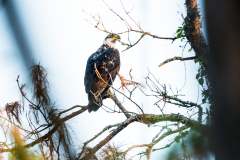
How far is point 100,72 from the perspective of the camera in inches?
313

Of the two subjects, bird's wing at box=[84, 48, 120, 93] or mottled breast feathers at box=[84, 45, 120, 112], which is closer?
mottled breast feathers at box=[84, 45, 120, 112]

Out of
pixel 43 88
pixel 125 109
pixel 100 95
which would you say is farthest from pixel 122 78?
pixel 43 88

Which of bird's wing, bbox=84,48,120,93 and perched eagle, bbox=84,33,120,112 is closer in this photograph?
perched eagle, bbox=84,33,120,112

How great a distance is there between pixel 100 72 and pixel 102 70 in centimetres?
7

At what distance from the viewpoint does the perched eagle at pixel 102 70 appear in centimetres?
704

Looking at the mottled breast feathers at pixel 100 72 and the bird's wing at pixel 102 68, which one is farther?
the bird's wing at pixel 102 68

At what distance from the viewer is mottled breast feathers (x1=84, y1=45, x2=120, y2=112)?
7059 millimetres

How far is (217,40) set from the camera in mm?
696

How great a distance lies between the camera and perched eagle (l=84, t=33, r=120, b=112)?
7035 millimetres

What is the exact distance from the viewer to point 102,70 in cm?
800

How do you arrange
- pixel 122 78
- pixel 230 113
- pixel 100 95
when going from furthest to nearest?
1. pixel 100 95
2. pixel 122 78
3. pixel 230 113

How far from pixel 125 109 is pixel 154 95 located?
44.2 inches

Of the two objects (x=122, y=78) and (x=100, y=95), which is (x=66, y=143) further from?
(x=100, y=95)

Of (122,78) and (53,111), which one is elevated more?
(122,78)
